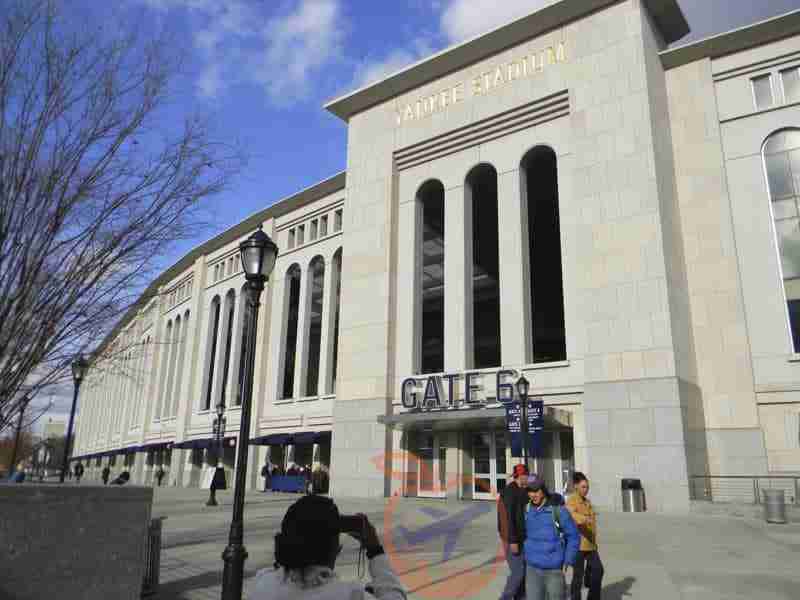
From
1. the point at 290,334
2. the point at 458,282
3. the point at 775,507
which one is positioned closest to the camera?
the point at 775,507

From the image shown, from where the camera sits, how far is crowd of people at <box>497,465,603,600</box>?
5922mm

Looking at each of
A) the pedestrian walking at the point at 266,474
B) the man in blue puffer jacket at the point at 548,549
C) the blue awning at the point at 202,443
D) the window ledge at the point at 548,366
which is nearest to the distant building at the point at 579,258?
the window ledge at the point at 548,366

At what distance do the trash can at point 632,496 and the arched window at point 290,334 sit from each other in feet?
73.0

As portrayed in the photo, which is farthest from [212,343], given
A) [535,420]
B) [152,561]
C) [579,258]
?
[152,561]

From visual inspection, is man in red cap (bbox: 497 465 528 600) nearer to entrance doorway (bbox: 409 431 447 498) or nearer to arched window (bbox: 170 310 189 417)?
entrance doorway (bbox: 409 431 447 498)

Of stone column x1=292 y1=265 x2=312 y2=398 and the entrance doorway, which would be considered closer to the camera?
the entrance doorway

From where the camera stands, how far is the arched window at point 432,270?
3216cm

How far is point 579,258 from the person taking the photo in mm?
23797

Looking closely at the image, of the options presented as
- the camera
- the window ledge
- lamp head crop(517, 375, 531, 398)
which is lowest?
the camera

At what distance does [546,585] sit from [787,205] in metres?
21.8

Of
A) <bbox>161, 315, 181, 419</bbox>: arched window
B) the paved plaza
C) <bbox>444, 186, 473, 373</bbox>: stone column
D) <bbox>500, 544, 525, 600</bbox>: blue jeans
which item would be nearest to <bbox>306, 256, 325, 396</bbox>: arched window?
→ <bbox>444, 186, 473, 373</bbox>: stone column

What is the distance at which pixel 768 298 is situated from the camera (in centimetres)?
2202

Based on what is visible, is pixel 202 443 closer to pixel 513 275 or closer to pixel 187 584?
pixel 513 275

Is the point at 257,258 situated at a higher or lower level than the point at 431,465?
higher
